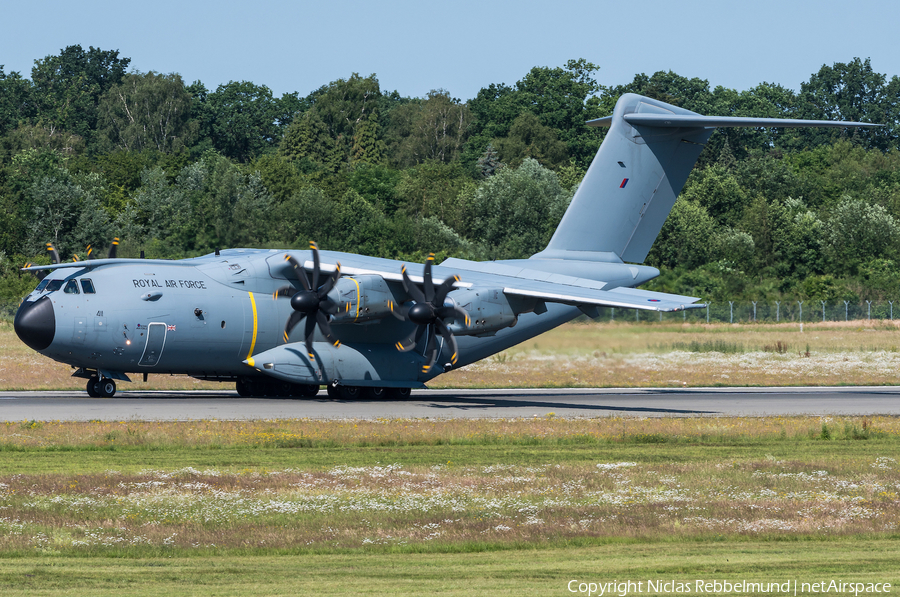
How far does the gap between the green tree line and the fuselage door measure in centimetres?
1342

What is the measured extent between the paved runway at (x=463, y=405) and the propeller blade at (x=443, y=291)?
2.78 metres

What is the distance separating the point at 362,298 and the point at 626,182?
972 cm

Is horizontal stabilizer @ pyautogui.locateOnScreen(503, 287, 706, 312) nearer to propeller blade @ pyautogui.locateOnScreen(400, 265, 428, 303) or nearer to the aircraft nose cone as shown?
propeller blade @ pyautogui.locateOnScreen(400, 265, 428, 303)

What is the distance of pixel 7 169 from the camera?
273ft

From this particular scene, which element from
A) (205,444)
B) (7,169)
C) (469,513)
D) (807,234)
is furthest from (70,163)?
(469,513)

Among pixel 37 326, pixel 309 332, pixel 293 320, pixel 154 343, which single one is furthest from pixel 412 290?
pixel 37 326

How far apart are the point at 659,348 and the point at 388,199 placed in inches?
2138

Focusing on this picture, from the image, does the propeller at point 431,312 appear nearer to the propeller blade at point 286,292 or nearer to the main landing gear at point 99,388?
the propeller blade at point 286,292

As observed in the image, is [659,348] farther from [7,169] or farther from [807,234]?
[7,169]

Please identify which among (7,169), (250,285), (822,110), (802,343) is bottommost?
(802,343)

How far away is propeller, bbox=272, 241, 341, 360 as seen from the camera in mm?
27594

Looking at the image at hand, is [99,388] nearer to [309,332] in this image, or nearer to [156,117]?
[309,332]

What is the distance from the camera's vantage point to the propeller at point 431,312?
90.5 ft

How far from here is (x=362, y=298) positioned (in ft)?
92.9
